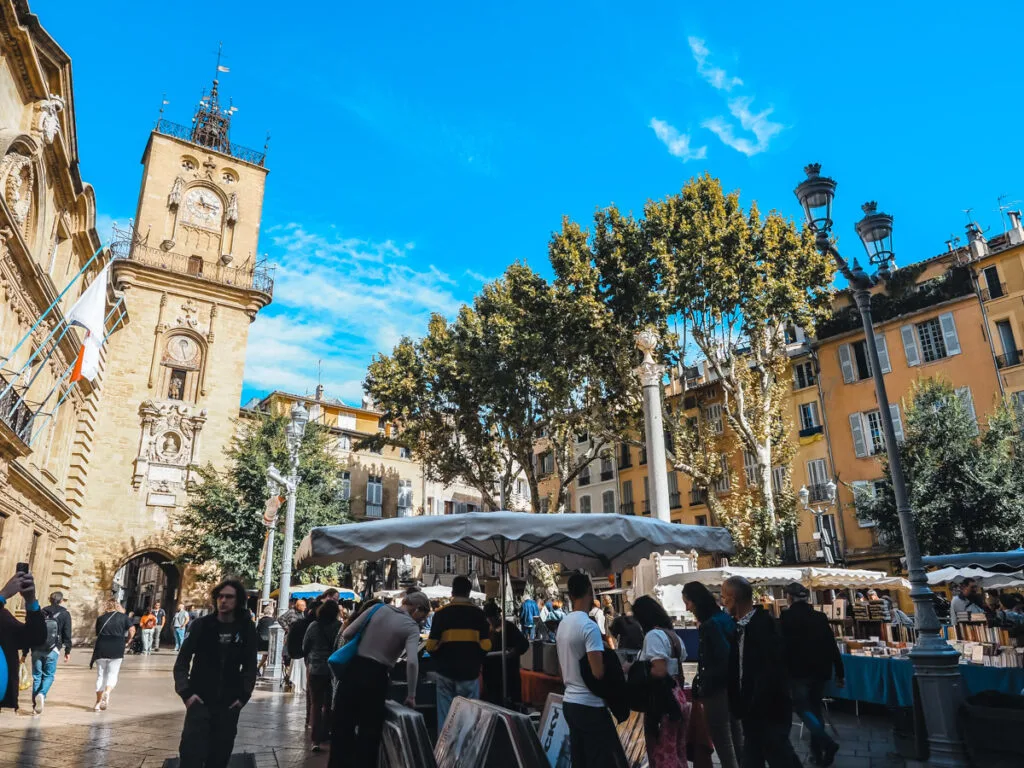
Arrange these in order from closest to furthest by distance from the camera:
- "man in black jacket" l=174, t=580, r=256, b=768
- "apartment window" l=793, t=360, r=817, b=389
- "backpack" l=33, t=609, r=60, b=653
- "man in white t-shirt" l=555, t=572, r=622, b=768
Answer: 1. "man in white t-shirt" l=555, t=572, r=622, b=768
2. "man in black jacket" l=174, t=580, r=256, b=768
3. "backpack" l=33, t=609, r=60, b=653
4. "apartment window" l=793, t=360, r=817, b=389

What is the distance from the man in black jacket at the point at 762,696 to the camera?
16.5ft

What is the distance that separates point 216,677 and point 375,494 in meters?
35.2

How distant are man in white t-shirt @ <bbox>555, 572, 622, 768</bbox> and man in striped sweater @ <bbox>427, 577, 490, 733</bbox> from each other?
6.90 feet

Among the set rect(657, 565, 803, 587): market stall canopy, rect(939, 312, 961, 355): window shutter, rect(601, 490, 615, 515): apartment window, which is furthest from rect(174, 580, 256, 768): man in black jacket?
rect(601, 490, 615, 515): apartment window

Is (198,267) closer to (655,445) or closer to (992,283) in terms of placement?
(655,445)

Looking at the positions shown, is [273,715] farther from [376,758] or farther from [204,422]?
[204,422]

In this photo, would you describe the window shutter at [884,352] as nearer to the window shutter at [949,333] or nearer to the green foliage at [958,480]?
the window shutter at [949,333]

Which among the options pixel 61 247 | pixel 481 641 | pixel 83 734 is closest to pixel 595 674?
pixel 481 641

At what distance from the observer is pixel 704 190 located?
2370cm

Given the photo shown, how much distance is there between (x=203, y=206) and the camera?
110 feet

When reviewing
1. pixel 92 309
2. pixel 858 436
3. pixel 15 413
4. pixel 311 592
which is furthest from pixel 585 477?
pixel 92 309

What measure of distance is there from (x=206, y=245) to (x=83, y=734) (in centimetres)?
2813

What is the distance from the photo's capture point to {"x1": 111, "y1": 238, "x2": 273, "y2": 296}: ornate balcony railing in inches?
1213

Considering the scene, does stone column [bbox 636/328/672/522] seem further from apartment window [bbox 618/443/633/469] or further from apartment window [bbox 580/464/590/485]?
apartment window [bbox 580/464/590/485]
